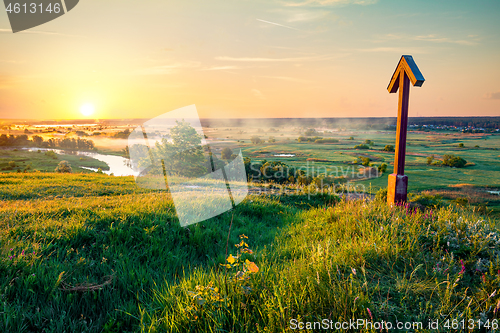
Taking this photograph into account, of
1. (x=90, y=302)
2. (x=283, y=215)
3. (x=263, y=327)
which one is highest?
(x=263, y=327)

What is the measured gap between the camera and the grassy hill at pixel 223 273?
2.37m

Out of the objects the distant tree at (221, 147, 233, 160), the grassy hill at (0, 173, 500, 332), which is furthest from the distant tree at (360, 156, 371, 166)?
the grassy hill at (0, 173, 500, 332)

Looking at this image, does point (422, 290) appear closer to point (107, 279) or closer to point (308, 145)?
point (107, 279)

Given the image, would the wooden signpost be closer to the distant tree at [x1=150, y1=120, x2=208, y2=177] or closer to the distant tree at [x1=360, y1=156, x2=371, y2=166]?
the distant tree at [x1=150, y1=120, x2=208, y2=177]

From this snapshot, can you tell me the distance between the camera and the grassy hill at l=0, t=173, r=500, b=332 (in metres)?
2.37

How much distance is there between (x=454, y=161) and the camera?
121 feet

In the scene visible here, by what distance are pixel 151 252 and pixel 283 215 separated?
178 inches

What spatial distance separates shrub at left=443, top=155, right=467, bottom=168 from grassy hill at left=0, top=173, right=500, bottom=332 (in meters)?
42.2

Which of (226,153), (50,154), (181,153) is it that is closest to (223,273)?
(181,153)

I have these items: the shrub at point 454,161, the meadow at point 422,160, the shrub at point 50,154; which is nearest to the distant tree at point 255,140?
the meadow at point 422,160

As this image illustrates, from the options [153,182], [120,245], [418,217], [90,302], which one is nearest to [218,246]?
[120,245]

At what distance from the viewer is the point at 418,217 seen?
4.79 meters

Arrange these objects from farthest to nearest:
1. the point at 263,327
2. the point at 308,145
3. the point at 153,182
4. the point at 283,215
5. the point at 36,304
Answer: the point at 308,145
the point at 153,182
the point at 283,215
the point at 36,304
the point at 263,327

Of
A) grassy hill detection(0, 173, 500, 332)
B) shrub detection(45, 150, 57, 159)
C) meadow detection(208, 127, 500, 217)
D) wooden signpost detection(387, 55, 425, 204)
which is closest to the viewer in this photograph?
grassy hill detection(0, 173, 500, 332)
